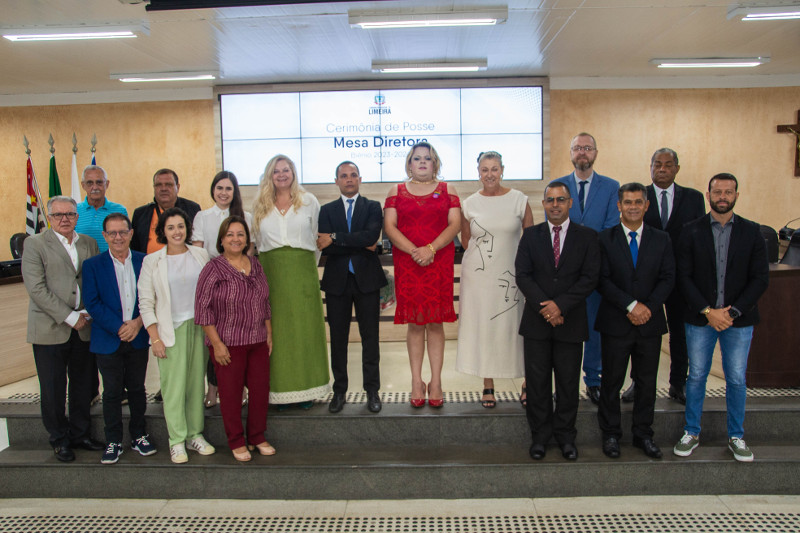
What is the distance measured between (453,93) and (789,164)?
503cm

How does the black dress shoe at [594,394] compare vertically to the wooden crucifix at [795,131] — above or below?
below

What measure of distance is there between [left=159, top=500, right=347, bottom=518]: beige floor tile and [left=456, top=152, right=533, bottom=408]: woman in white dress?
1.17 metres

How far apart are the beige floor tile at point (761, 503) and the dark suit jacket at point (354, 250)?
2.34 meters

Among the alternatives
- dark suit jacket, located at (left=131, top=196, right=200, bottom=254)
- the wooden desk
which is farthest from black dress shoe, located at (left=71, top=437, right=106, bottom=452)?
the wooden desk

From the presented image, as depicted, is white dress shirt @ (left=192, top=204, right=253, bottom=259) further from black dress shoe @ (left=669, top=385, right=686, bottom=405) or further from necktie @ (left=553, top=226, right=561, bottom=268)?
black dress shoe @ (left=669, top=385, right=686, bottom=405)

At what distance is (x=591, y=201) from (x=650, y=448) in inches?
59.6

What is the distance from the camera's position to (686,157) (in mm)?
8031

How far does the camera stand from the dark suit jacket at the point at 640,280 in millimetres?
3008

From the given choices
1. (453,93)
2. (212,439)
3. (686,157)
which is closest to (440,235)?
(212,439)

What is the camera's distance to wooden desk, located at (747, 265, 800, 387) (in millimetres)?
3891

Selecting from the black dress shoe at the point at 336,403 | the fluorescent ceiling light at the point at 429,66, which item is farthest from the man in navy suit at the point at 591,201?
the fluorescent ceiling light at the point at 429,66

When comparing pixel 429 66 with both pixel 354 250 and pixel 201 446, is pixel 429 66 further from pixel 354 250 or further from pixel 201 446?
pixel 201 446

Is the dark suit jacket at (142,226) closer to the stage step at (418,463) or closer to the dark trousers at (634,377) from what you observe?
the stage step at (418,463)

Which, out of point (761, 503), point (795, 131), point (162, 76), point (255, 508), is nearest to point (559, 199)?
point (761, 503)
